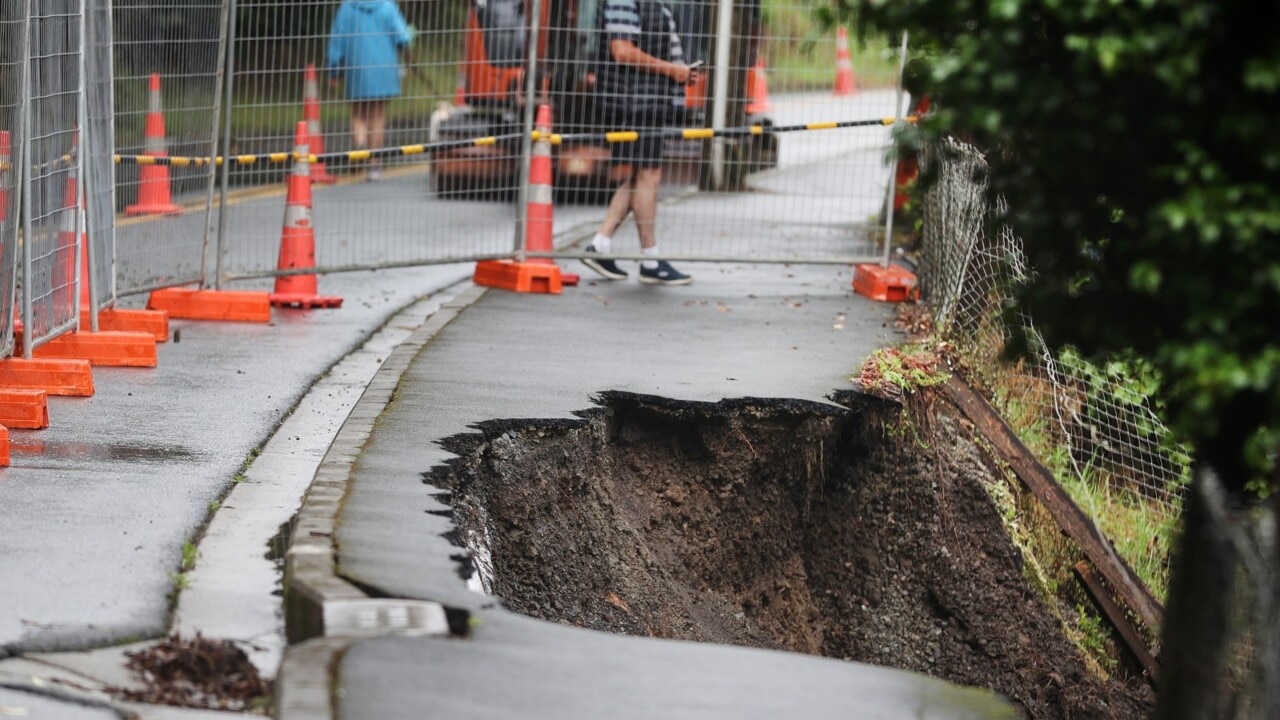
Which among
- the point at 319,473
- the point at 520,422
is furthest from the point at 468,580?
the point at 520,422

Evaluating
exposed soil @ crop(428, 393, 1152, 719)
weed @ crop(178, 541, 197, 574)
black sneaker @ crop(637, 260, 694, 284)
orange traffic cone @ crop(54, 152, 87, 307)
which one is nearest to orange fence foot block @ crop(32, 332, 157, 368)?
orange traffic cone @ crop(54, 152, 87, 307)

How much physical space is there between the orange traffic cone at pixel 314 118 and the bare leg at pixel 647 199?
213cm

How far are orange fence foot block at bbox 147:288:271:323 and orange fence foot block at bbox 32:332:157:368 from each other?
142cm

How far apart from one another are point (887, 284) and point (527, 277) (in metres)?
2.40

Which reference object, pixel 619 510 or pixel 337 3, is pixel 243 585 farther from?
pixel 337 3

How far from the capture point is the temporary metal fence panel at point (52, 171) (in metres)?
6.77

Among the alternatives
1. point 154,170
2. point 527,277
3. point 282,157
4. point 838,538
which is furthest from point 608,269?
point 838,538

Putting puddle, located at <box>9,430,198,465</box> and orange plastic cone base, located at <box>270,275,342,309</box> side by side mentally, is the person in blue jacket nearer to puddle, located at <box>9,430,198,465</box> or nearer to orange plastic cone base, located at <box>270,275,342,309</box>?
orange plastic cone base, located at <box>270,275,342,309</box>

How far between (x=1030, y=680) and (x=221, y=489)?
3.79 m

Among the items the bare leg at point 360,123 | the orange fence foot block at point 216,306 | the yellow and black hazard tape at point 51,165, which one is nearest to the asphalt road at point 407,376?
the orange fence foot block at point 216,306

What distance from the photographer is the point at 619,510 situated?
699 centimetres

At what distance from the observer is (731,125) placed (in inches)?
470

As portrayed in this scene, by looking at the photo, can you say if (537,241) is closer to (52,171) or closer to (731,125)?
(731,125)

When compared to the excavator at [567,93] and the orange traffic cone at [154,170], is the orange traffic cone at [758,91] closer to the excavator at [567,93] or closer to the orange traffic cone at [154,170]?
the excavator at [567,93]
